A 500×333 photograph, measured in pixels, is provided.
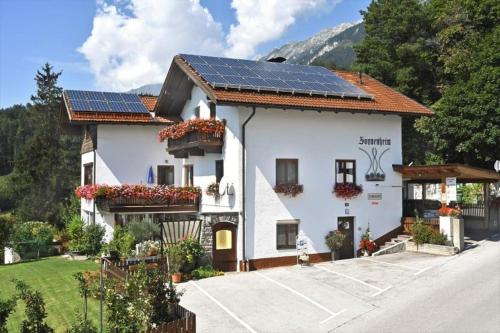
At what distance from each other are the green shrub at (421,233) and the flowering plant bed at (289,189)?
5.40 metres

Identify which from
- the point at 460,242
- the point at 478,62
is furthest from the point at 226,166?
the point at 478,62

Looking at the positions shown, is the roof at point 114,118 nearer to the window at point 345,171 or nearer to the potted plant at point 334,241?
the window at point 345,171

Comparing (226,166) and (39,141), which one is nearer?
(226,166)

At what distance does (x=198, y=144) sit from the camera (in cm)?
2130

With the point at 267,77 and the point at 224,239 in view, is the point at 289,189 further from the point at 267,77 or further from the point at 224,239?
the point at 267,77

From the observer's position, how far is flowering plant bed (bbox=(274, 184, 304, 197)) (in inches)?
808

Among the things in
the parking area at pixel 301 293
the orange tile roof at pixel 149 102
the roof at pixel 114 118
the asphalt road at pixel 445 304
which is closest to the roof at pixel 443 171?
the parking area at pixel 301 293

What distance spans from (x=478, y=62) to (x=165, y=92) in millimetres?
18194

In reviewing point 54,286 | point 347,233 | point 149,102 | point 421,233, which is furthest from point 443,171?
point 149,102

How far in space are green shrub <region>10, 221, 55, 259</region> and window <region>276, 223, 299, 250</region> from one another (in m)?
16.7

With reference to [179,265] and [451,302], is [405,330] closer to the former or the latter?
[451,302]

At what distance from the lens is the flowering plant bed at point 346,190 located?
21.7 m

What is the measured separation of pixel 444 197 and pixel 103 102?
19180 mm

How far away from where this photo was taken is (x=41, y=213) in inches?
1719
